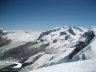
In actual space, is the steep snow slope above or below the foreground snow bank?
above

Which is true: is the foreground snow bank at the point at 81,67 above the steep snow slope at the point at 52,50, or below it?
below

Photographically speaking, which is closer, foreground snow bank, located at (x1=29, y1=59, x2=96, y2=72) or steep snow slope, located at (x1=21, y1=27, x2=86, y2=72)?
foreground snow bank, located at (x1=29, y1=59, x2=96, y2=72)

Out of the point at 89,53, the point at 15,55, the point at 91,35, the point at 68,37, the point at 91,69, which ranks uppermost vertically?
the point at 68,37

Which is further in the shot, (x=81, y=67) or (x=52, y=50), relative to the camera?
(x=52, y=50)

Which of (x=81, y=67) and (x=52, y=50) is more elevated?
(x=52, y=50)

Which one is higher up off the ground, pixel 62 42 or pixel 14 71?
pixel 62 42

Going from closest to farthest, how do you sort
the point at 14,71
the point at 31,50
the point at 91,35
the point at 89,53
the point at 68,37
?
the point at 89,53, the point at 91,35, the point at 14,71, the point at 31,50, the point at 68,37

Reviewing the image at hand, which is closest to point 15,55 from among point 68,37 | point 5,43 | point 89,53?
point 5,43

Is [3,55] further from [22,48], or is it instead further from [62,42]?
[62,42]

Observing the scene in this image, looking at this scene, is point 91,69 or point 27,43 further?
point 27,43

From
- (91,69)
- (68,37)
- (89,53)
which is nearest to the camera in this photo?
(91,69)
